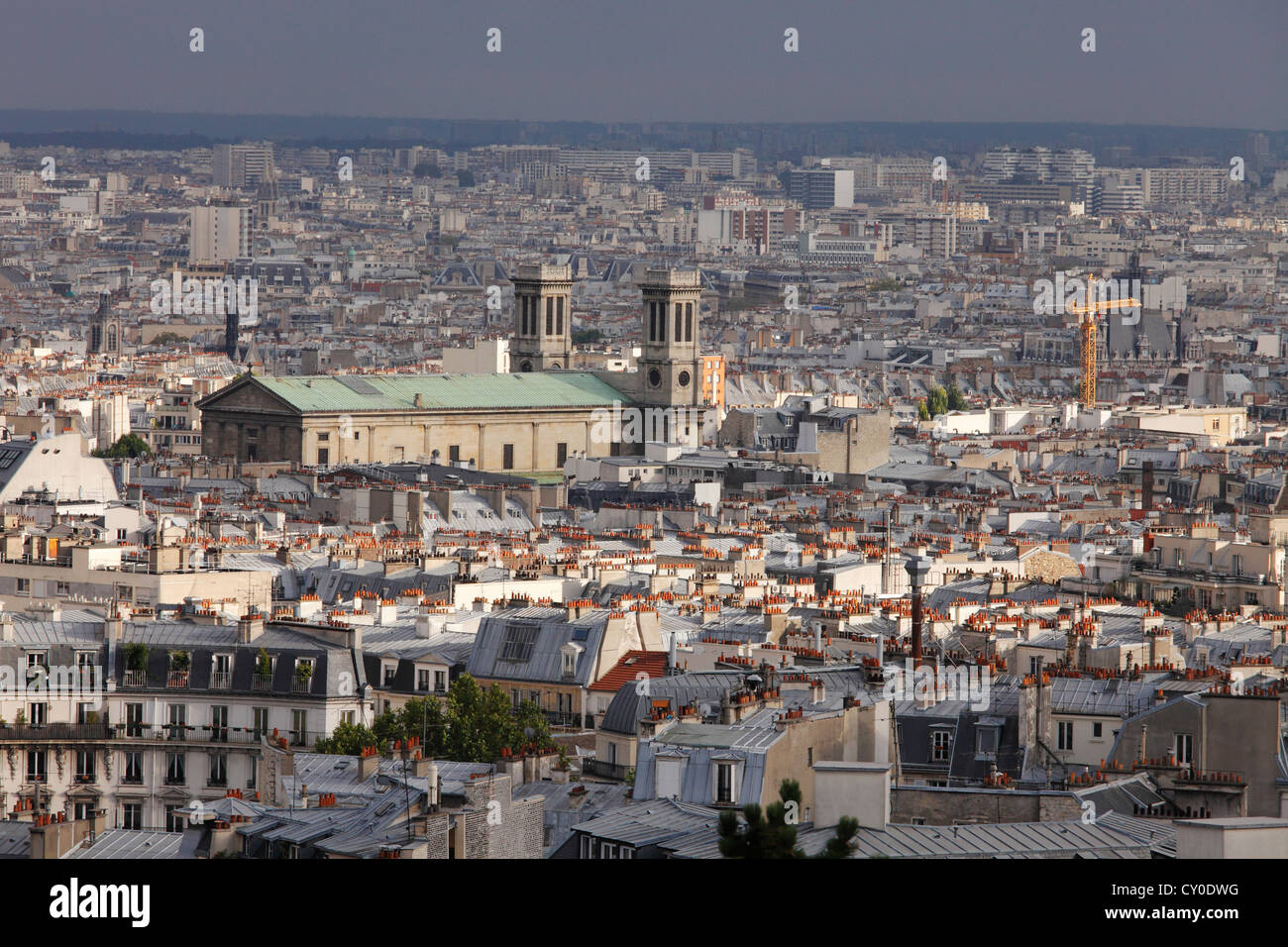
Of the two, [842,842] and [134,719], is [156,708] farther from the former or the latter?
[842,842]

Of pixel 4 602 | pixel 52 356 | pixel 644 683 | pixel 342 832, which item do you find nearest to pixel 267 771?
pixel 644 683

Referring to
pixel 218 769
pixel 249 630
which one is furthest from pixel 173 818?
pixel 249 630

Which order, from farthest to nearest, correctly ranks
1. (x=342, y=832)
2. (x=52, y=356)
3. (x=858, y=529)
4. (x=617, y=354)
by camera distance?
(x=52, y=356) → (x=617, y=354) → (x=858, y=529) → (x=342, y=832)

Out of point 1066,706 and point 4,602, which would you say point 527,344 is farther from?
point 1066,706

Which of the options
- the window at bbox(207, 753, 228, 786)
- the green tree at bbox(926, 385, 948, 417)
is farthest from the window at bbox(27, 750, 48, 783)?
the green tree at bbox(926, 385, 948, 417)

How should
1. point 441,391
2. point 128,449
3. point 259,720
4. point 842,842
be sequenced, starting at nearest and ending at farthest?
point 842,842 < point 259,720 < point 128,449 < point 441,391

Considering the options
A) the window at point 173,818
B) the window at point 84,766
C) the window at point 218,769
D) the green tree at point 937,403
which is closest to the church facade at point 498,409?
the green tree at point 937,403
